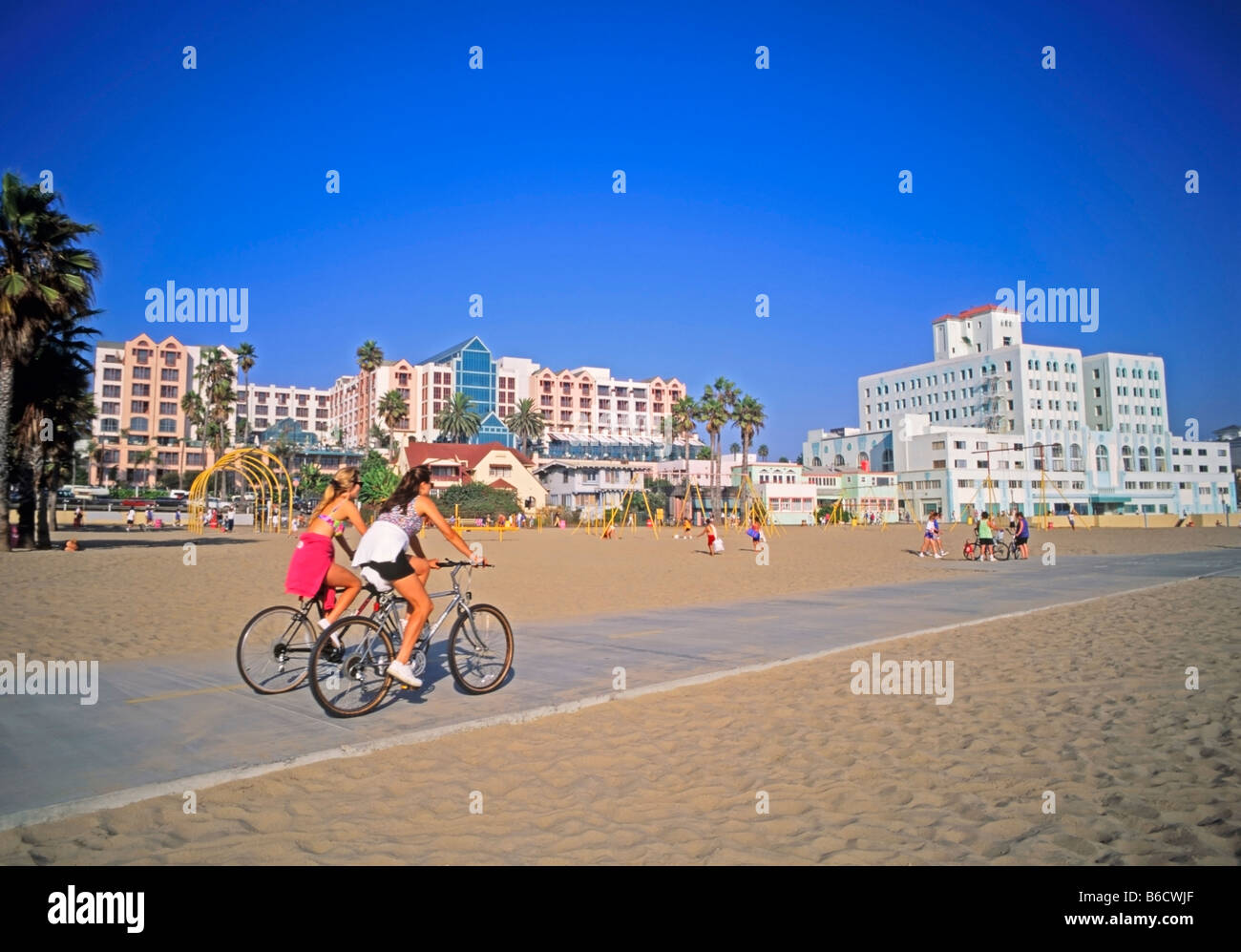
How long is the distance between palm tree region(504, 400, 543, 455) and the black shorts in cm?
10473

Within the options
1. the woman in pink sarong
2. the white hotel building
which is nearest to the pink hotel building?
the white hotel building

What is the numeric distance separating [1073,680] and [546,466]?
87297 mm

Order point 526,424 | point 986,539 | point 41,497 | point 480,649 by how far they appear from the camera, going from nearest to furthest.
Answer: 1. point 480,649
2. point 986,539
3. point 41,497
4. point 526,424

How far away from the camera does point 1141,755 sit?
217 inches

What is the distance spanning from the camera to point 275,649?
7332 millimetres

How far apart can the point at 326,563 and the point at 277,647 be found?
1029 mm

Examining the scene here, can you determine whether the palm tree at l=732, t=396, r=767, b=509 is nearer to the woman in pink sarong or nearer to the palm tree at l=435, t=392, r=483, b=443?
the palm tree at l=435, t=392, r=483, b=443

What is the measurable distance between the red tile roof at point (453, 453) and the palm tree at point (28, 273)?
5686 centimetres

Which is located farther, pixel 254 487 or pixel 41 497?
pixel 254 487

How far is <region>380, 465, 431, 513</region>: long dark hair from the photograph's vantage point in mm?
6867

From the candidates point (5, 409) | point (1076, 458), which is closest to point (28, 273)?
point (5, 409)

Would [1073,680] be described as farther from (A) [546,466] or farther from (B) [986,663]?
(A) [546,466]

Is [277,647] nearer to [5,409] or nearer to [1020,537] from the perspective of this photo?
[5,409]
